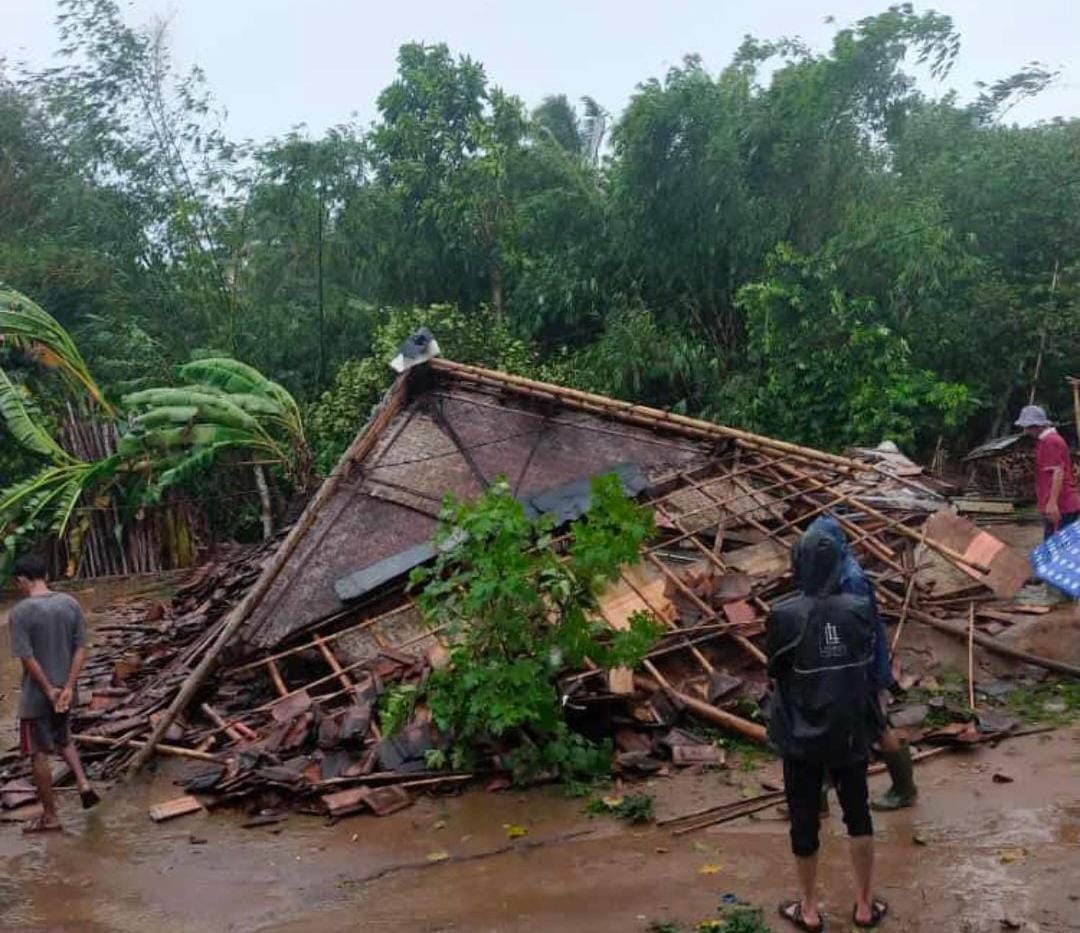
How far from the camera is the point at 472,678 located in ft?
19.2

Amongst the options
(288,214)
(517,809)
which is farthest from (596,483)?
(288,214)

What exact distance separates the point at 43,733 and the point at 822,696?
177 inches

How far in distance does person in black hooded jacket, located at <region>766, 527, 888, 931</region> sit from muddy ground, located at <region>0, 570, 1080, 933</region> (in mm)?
461

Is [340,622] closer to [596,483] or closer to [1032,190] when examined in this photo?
[596,483]

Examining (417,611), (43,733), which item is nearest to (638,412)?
(417,611)

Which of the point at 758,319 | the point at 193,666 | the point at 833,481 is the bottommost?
the point at 193,666

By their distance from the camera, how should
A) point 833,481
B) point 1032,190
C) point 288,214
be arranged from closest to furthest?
point 833,481, point 1032,190, point 288,214

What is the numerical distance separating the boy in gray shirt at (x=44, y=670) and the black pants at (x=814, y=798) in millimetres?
4150

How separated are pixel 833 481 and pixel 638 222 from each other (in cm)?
704

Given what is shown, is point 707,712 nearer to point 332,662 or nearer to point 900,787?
point 900,787

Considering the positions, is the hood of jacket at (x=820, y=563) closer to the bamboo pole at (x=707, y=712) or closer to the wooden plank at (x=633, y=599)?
the bamboo pole at (x=707, y=712)

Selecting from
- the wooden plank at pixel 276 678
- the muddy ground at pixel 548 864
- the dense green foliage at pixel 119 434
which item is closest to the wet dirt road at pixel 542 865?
the muddy ground at pixel 548 864

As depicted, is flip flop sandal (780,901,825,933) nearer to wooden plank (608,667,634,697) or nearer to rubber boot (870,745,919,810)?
rubber boot (870,745,919,810)

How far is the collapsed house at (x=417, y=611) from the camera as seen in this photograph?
6465 millimetres
